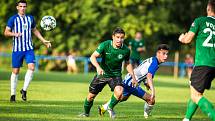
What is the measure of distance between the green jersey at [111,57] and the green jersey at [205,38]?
2436mm

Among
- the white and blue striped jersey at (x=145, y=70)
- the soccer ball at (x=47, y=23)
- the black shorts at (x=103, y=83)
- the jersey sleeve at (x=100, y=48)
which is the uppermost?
the soccer ball at (x=47, y=23)

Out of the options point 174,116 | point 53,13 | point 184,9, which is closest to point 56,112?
point 174,116

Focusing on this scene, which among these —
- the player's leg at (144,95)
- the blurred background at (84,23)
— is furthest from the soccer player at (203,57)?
the blurred background at (84,23)

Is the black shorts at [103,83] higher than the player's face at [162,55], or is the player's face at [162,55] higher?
the player's face at [162,55]

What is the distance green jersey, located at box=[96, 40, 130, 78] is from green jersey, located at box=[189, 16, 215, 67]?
2436 mm

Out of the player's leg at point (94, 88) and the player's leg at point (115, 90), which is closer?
the player's leg at point (115, 90)

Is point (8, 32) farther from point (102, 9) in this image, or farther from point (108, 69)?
point (102, 9)

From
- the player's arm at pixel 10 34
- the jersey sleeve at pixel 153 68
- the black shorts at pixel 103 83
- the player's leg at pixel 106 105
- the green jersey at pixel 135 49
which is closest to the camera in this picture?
the black shorts at pixel 103 83

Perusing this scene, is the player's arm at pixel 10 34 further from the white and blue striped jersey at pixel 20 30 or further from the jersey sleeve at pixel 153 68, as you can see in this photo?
the jersey sleeve at pixel 153 68

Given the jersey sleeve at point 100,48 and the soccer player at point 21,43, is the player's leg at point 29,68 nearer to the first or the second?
the soccer player at point 21,43

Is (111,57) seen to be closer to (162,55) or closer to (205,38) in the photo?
(162,55)

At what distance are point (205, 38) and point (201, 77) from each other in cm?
66

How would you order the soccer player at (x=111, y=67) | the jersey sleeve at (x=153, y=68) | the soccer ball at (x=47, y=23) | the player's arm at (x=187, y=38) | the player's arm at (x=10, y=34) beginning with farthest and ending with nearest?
the soccer ball at (x=47, y=23) → the player's arm at (x=10, y=34) → the jersey sleeve at (x=153, y=68) → the soccer player at (x=111, y=67) → the player's arm at (x=187, y=38)

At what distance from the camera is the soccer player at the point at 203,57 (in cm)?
1085
